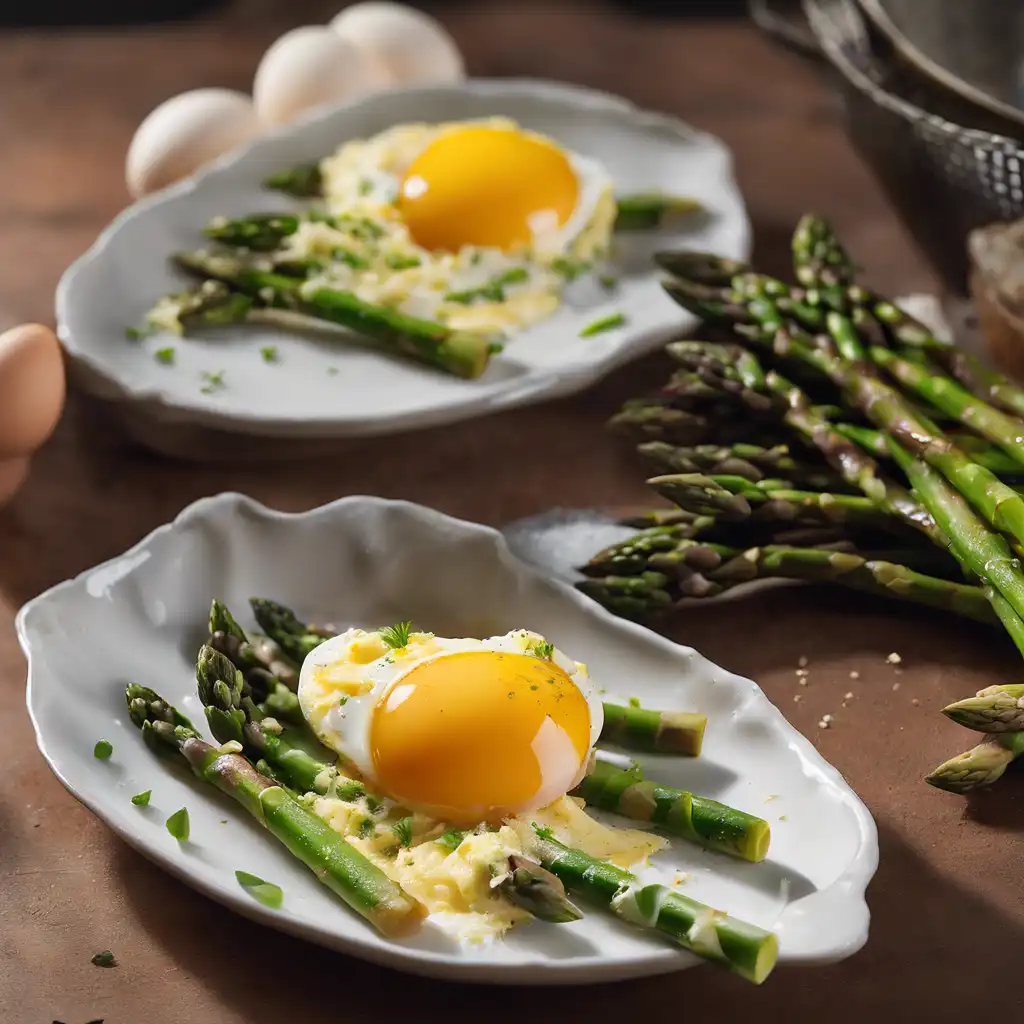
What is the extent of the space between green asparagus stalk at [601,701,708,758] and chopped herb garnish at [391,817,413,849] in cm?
43

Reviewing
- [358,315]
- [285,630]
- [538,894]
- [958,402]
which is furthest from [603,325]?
[538,894]

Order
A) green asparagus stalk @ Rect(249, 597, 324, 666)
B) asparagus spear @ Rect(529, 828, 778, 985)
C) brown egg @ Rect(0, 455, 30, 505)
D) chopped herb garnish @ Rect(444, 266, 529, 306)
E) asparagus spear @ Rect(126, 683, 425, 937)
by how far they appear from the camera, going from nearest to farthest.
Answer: asparagus spear @ Rect(529, 828, 778, 985)
asparagus spear @ Rect(126, 683, 425, 937)
green asparagus stalk @ Rect(249, 597, 324, 666)
brown egg @ Rect(0, 455, 30, 505)
chopped herb garnish @ Rect(444, 266, 529, 306)

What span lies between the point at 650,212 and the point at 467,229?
0.60 meters

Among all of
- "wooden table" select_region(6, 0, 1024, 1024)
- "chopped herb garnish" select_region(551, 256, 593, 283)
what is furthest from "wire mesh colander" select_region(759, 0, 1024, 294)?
"chopped herb garnish" select_region(551, 256, 593, 283)

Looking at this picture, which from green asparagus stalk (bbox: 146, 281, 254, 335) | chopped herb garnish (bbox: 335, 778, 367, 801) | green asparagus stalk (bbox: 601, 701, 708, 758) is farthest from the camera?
green asparagus stalk (bbox: 146, 281, 254, 335)

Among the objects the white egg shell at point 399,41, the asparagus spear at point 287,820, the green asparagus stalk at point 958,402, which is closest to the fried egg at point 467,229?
the white egg shell at point 399,41

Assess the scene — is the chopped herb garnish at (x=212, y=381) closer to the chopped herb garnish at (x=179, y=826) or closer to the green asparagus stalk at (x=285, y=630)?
the green asparagus stalk at (x=285, y=630)

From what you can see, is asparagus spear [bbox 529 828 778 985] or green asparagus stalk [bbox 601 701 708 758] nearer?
asparagus spear [bbox 529 828 778 985]

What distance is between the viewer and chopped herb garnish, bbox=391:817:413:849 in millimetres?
2352

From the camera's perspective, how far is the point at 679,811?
93.8 inches

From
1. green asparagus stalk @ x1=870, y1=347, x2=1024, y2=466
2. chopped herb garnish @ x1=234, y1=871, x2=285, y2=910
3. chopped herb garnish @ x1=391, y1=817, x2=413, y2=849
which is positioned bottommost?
chopped herb garnish @ x1=234, y1=871, x2=285, y2=910

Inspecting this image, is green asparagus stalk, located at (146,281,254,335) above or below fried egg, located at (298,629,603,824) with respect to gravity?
below

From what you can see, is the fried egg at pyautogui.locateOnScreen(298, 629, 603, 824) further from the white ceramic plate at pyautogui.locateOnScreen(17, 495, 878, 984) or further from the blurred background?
the blurred background

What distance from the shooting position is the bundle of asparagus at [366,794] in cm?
216
